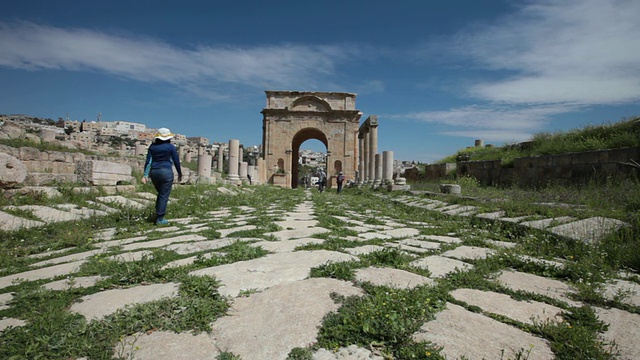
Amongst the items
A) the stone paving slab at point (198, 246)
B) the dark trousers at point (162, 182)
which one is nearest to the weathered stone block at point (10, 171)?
the dark trousers at point (162, 182)

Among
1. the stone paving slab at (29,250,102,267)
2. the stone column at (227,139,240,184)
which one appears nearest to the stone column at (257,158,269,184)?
the stone column at (227,139,240,184)

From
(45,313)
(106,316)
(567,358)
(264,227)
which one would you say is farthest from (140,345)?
(264,227)

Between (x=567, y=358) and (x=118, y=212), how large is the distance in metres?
6.94

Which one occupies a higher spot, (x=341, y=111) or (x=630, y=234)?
(x=341, y=111)

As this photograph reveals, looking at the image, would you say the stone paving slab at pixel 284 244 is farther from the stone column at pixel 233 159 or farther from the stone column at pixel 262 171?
the stone column at pixel 262 171

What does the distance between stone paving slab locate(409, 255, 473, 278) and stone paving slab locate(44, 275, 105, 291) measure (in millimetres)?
2674

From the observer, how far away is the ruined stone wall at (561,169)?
7637 millimetres

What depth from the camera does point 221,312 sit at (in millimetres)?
1926

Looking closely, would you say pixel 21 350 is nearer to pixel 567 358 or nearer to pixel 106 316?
pixel 106 316

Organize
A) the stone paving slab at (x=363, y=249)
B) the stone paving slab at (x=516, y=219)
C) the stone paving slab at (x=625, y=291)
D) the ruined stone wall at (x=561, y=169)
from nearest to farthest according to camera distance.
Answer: the stone paving slab at (x=625, y=291)
the stone paving slab at (x=363, y=249)
the stone paving slab at (x=516, y=219)
the ruined stone wall at (x=561, y=169)

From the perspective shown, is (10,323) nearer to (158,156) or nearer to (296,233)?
(296,233)

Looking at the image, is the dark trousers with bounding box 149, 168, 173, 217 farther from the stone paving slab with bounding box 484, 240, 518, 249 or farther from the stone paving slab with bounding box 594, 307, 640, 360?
the stone paving slab with bounding box 594, 307, 640, 360

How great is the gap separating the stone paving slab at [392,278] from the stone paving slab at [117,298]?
1368 mm

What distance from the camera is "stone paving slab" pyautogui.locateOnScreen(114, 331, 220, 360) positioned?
1.52 metres
